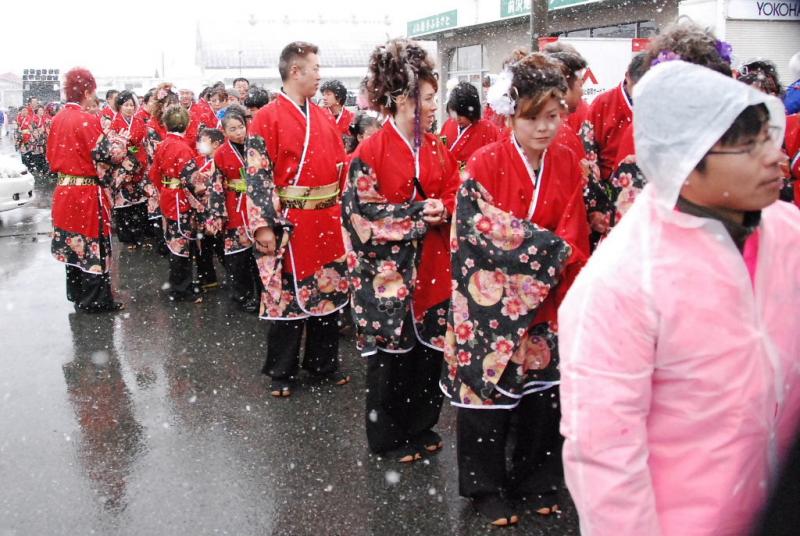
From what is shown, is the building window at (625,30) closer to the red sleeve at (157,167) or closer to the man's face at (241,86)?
the man's face at (241,86)

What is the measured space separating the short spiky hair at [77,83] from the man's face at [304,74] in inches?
116

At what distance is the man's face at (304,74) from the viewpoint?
172 inches

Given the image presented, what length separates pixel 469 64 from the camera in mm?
19750

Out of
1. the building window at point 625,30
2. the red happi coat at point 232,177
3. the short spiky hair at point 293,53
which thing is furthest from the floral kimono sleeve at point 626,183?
the building window at point 625,30

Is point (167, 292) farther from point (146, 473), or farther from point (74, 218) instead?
point (146, 473)

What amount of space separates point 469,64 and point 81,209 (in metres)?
14.7

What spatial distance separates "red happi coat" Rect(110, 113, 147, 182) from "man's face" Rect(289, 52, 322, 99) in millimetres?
6120

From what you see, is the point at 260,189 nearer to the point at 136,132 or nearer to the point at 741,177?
the point at 741,177

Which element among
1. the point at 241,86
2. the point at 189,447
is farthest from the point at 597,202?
the point at 241,86

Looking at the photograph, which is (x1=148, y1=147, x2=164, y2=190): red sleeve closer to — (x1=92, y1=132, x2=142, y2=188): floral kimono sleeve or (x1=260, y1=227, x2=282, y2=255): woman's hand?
(x1=92, y1=132, x2=142, y2=188): floral kimono sleeve

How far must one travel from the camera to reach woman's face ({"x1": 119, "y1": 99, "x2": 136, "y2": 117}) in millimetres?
10406

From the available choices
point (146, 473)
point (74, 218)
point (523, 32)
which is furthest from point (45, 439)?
point (523, 32)

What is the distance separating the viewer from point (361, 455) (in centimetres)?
379

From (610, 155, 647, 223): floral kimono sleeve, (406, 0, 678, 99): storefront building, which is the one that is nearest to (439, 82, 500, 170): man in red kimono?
(610, 155, 647, 223): floral kimono sleeve
